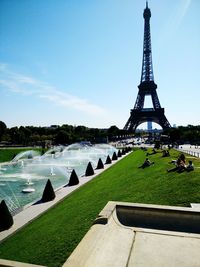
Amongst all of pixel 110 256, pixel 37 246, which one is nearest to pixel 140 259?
pixel 110 256

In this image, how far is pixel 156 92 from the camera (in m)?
83.0

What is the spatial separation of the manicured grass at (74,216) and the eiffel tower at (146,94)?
68258mm

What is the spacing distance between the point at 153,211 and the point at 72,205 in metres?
5.24

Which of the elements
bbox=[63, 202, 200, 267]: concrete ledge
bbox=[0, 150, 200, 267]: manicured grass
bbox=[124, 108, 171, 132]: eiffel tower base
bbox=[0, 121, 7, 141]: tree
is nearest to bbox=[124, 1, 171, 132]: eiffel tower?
bbox=[124, 108, 171, 132]: eiffel tower base

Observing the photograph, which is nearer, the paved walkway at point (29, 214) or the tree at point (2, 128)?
the paved walkway at point (29, 214)

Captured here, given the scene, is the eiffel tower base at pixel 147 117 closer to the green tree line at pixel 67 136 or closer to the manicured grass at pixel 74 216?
the green tree line at pixel 67 136

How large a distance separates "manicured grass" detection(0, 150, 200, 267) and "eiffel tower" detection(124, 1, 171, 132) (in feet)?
224

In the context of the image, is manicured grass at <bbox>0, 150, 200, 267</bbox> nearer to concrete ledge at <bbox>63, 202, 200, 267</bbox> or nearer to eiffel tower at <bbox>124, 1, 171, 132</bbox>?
concrete ledge at <bbox>63, 202, 200, 267</bbox>

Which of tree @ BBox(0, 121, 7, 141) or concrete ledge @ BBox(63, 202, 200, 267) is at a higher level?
tree @ BBox(0, 121, 7, 141)

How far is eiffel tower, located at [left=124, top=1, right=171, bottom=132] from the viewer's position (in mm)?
81938

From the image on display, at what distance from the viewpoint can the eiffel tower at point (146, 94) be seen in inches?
3226

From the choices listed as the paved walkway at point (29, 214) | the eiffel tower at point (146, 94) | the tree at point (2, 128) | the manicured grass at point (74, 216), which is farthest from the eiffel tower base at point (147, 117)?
the paved walkway at point (29, 214)

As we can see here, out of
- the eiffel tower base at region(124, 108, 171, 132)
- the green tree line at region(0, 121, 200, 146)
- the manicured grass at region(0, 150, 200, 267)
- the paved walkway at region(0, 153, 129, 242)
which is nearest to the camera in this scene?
the manicured grass at region(0, 150, 200, 267)

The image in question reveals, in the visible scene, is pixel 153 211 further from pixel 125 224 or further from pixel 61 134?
pixel 61 134
